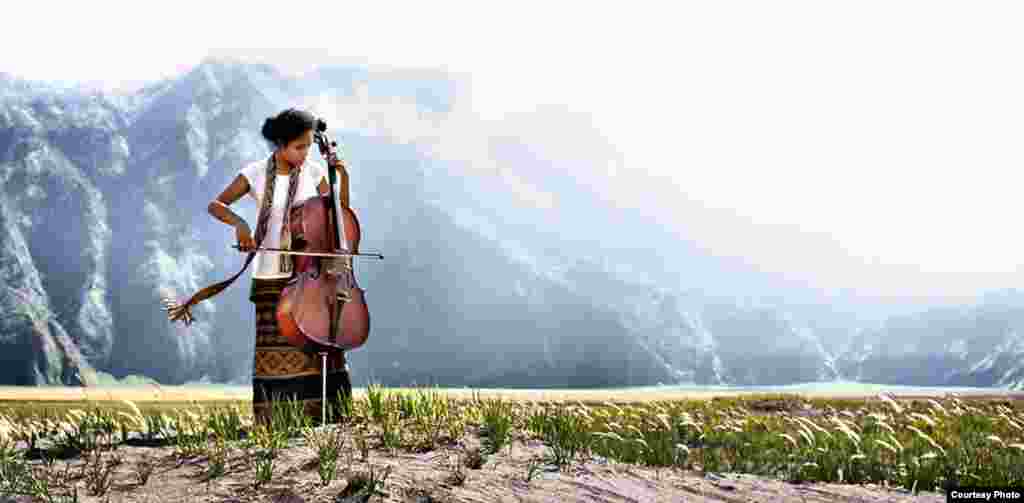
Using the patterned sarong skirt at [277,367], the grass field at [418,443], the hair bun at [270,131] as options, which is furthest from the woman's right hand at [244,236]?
the grass field at [418,443]

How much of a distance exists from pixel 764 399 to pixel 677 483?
2223 cm

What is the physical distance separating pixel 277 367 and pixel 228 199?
1807mm

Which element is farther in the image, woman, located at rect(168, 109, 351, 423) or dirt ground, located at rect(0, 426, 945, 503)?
woman, located at rect(168, 109, 351, 423)

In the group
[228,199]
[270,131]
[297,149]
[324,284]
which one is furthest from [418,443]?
[270,131]

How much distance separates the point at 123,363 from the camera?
16500cm

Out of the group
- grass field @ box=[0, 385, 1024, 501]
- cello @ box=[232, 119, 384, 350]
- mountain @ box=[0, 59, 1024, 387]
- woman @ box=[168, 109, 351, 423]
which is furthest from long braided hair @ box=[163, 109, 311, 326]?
mountain @ box=[0, 59, 1024, 387]

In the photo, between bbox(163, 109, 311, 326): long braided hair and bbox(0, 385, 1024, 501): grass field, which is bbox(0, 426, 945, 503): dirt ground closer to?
bbox(0, 385, 1024, 501): grass field

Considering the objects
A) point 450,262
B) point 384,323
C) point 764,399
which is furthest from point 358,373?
point 764,399

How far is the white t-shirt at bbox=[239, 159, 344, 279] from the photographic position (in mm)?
9203

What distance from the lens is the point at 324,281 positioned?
8.72m

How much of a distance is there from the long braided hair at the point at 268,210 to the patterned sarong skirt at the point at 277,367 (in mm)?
312

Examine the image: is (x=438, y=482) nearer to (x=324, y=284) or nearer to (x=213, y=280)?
(x=324, y=284)

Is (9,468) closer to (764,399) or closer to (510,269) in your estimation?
(764,399)

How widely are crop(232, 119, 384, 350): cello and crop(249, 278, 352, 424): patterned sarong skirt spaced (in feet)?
0.92
